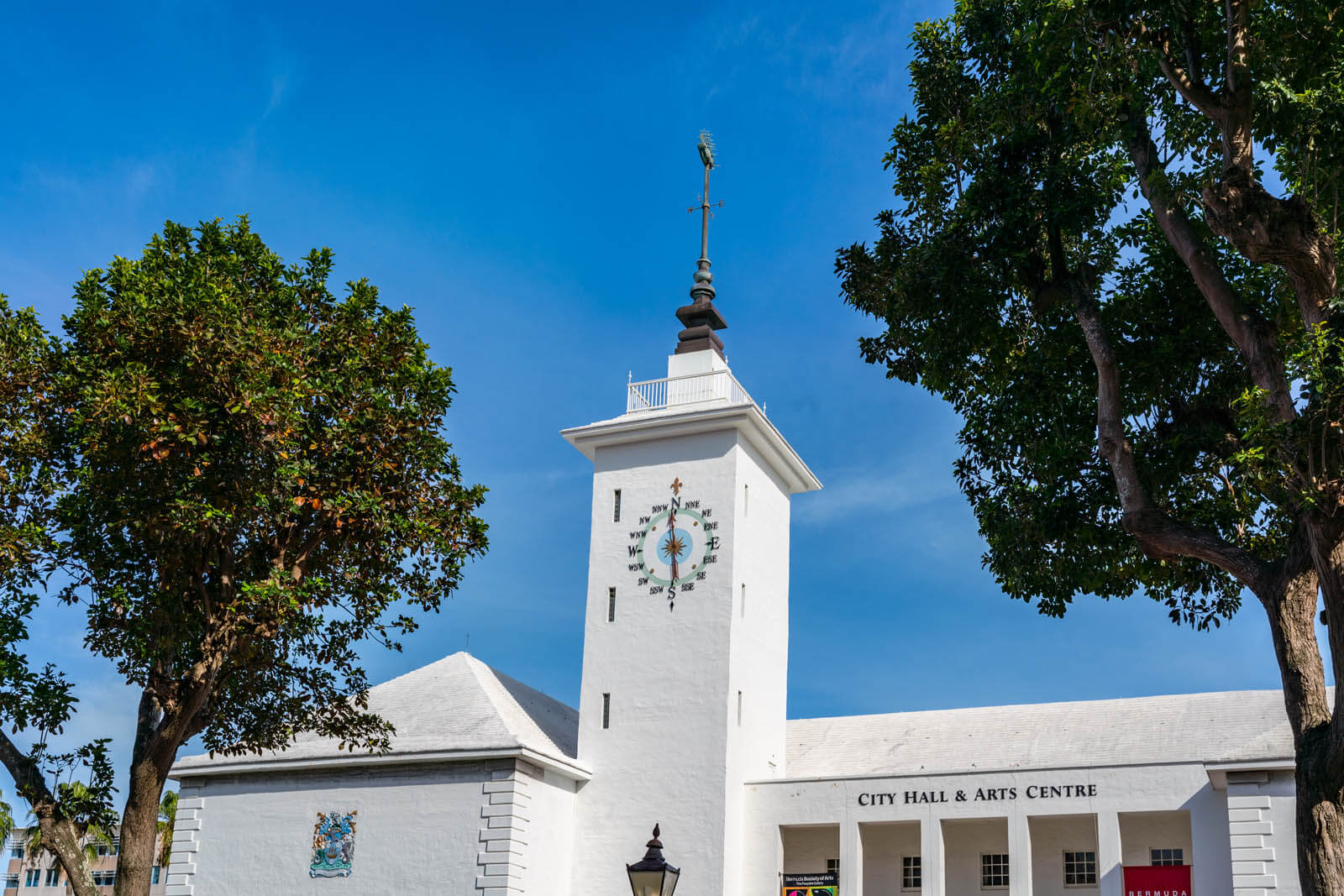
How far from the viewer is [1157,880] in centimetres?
2523

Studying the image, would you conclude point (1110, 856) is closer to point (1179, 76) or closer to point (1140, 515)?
point (1140, 515)

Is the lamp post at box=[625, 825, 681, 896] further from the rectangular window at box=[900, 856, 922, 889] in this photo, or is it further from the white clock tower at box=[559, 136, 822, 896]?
the rectangular window at box=[900, 856, 922, 889]

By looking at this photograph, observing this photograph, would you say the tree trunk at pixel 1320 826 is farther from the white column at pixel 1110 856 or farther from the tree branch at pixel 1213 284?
the white column at pixel 1110 856

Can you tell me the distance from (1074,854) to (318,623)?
56.5ft

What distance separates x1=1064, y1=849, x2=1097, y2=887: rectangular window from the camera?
2761 centimetres

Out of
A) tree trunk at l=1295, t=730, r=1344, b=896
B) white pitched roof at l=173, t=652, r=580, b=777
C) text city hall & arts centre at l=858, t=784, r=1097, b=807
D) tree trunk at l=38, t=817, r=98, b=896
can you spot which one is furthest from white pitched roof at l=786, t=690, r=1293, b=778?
tree trunk at l=38, t=817, r=98, b=896

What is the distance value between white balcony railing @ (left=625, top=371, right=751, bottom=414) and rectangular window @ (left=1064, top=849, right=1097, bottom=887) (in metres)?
13.1

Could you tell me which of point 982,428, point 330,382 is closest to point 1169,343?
point 982,428

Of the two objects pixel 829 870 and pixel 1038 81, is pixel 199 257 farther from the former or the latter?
pixel 829 870

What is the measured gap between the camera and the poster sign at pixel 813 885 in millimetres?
27094

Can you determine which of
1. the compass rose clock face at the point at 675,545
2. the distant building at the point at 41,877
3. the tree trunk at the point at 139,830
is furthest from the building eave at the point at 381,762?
the distant building at the point at 41,877

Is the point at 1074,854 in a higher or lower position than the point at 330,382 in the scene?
lower

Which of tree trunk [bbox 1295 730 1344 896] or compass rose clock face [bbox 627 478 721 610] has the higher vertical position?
compass rose clock face [bbox 627 478 721 610]

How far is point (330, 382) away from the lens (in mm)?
20734
